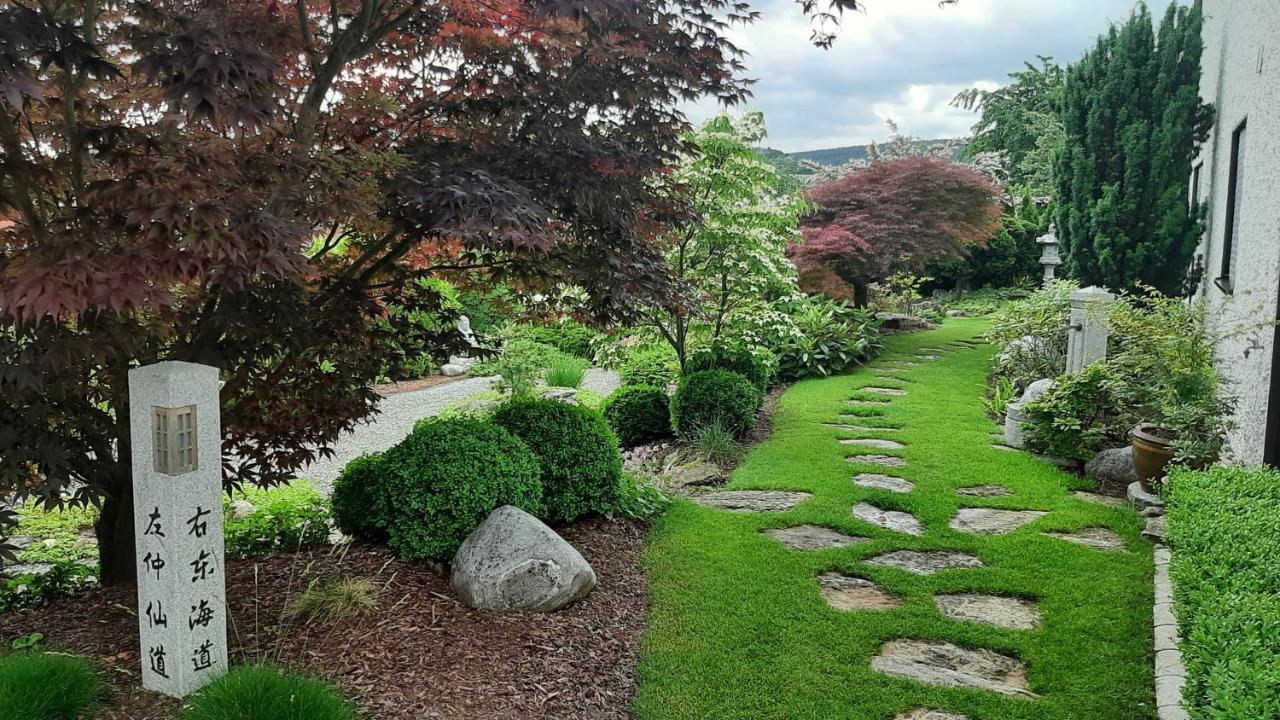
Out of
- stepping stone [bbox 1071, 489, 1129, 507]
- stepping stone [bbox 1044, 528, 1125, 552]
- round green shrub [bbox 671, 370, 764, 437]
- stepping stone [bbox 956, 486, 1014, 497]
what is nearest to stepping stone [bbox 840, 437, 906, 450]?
round green shrub [bbox 671, 370, 764, 437]

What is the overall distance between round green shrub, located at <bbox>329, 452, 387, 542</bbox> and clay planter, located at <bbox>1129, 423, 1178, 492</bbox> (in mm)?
4545

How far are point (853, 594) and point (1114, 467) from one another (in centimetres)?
287

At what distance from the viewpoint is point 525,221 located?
2.96m

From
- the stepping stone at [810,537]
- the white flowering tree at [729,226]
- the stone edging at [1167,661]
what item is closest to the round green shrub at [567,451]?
the stepping stone at [810,537]

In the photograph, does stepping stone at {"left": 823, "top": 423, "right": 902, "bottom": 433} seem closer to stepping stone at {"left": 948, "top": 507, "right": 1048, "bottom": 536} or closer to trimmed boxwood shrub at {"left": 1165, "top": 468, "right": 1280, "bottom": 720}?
stepping stone at {"left": 948, "top": 507, "right": 1048, "bottom": 536}

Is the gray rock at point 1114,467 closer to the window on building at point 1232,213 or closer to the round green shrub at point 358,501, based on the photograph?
the window on building at point 1232,213

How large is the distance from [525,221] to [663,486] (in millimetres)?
3489

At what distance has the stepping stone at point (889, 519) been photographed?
16.4 ft

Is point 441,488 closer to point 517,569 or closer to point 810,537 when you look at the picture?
point 517,569

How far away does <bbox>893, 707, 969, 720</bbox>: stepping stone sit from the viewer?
116 inches

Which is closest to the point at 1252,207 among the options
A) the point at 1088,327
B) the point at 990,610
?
the point at 1088,327

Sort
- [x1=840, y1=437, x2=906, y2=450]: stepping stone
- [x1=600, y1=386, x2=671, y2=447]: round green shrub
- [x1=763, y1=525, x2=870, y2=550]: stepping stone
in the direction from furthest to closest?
[x1=600, y1=386, x2=671, y2=447]: round green shrub, [x1=840, y1=437, x2=906, y2=450]: stepping stone, [x1=763, y1=525, x2=870, y2=550]: stepping stone

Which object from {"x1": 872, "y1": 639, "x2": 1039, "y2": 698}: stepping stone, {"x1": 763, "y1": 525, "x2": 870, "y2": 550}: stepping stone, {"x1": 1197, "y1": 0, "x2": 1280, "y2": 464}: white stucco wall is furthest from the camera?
{"x1": 1197, "y1": 0, "x2": 1280, "y2": 464}: white stucco wall

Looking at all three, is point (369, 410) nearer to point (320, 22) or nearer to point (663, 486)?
point (320, 22)
